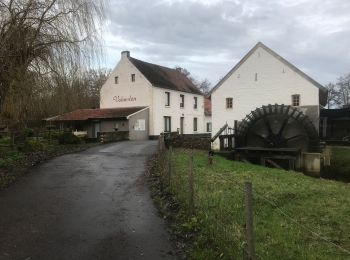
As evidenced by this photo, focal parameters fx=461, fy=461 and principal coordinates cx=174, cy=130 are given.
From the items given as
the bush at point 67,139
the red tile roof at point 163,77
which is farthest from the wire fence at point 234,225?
the red tile roof at point 163,77

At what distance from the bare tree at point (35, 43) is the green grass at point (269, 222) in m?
5.39

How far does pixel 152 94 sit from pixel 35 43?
30353 mm

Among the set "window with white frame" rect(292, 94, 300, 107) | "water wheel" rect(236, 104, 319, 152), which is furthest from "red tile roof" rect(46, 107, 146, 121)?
"water wheel" rect(236, 104, 319, 152)

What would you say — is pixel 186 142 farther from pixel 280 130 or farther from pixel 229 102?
pixel 229 102

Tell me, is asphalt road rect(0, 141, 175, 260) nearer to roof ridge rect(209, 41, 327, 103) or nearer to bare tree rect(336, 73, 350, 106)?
roof ridge rect(209, 41, 327, 103)

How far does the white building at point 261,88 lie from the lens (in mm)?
33094

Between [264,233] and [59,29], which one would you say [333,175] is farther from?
[264,233]

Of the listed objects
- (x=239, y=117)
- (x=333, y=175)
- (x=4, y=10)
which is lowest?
(x=333, y=175)

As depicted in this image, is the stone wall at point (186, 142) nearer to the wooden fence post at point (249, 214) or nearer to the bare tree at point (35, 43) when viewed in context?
the bare tree at point (35, 43)

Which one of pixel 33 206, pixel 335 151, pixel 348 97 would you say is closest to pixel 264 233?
pixel 33 206

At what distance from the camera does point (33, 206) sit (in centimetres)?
1023

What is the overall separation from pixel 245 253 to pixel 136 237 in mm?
2716

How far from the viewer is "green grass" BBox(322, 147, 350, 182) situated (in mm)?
26969

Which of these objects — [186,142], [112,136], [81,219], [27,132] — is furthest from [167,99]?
[81,219]
